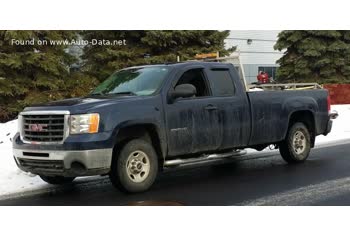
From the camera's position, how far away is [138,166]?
741cm

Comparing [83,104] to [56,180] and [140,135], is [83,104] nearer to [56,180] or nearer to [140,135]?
[140,135]

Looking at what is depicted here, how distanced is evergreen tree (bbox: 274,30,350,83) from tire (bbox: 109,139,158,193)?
2067cm

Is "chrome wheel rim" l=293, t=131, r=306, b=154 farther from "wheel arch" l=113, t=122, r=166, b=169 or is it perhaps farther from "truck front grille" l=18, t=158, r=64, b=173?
"truck front grille" l=18, t=158, r=64, b=173

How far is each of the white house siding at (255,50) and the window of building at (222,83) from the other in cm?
Result: 2435

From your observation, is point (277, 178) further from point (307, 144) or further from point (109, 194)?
point (109, 194)

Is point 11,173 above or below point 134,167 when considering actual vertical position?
below

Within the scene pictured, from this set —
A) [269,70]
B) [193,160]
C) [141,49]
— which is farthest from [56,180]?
[269,70]

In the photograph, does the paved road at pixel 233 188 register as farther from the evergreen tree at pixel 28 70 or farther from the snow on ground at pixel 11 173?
the evergreen tree at pixel 28 70

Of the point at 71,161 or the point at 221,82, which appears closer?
the point at 71,161

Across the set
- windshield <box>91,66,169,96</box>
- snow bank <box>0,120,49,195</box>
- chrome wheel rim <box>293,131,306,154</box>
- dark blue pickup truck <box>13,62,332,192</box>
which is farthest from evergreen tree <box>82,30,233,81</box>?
windshield <box>91,66,169,96</box>

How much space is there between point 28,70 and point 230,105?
1022cm

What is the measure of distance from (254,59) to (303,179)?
2781cm

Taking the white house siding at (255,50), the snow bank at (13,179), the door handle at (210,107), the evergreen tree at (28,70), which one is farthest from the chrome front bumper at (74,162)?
the white house siding at (255,50)

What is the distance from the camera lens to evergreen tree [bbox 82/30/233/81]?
1808 cm
